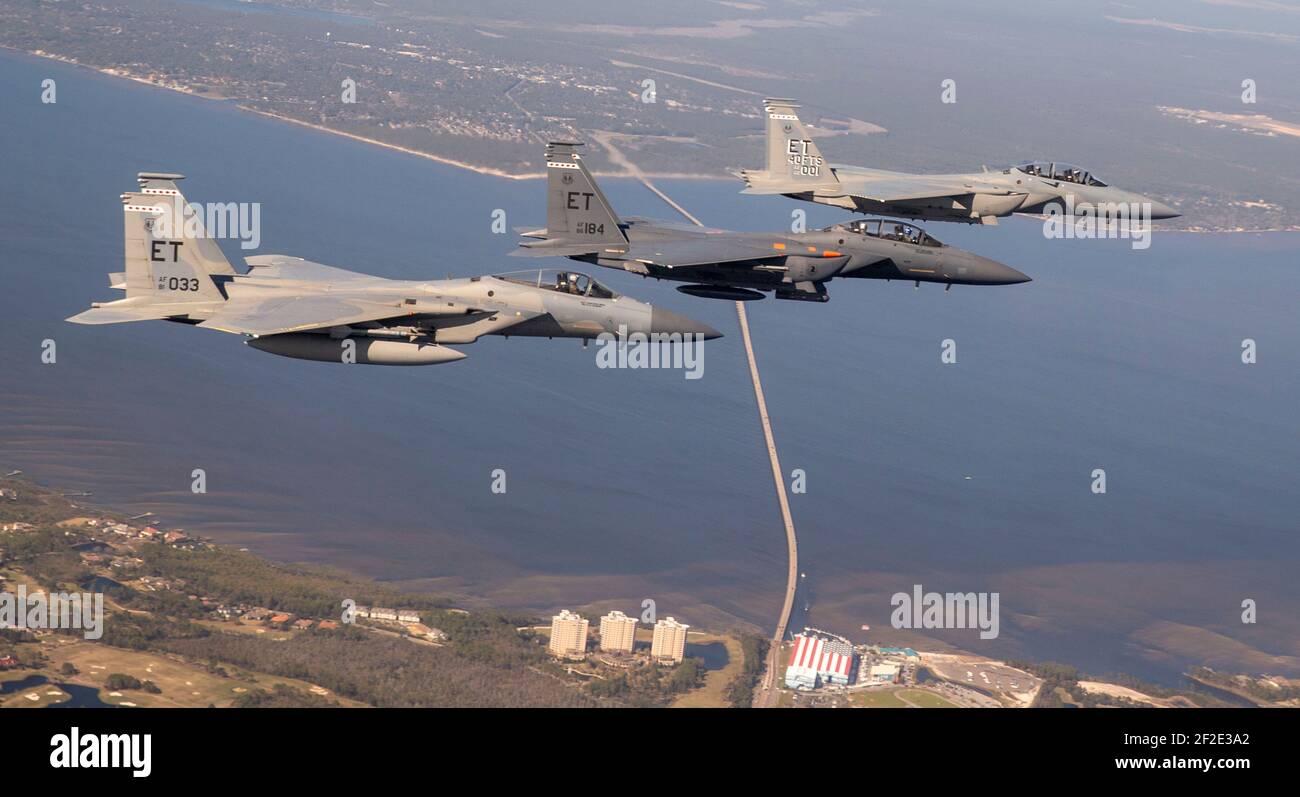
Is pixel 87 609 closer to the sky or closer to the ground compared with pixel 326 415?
closer to the ground

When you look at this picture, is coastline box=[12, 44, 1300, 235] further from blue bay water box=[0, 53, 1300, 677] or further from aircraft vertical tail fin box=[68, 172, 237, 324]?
aircraft vertical tail fin box=[68, 172, 237, 324]

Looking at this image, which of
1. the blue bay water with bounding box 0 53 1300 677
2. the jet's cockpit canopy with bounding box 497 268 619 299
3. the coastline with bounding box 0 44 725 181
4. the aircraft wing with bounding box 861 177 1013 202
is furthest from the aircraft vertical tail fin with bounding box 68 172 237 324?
the coastline with bounding box 0 44 725 181

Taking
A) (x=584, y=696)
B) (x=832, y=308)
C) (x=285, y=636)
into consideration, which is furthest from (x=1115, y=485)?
(x=285, y=636)

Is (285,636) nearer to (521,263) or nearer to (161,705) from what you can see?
(161,705)

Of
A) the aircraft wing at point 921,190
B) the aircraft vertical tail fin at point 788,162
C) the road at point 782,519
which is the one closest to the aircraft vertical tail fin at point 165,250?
A: the aircraft vertical tail fin at point 788,162

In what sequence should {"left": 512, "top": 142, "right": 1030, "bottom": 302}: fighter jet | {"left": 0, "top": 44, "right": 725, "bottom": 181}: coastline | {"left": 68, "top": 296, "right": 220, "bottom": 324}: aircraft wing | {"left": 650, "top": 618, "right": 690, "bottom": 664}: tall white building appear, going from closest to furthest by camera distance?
{"left": 68, "top": 296, "right": 220, "bottom": 324}: aircraft wing < {"left": 512, "top": 142, "right": 1030, "bottom": 302}: fighter jet < {"left": 650, "top": 618, "right": 690, "bottom": 664}: tall white building < {"left": 0, "top": 44, "right": 725, "bottom": 181}: coastline

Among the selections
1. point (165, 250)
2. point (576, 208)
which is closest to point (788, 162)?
point (576, 208)
